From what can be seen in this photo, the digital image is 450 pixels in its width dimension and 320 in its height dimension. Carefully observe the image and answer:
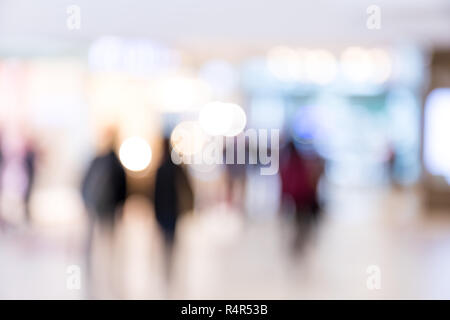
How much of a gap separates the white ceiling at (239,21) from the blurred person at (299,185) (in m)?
2.93

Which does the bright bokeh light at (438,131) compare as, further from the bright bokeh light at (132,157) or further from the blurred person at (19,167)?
the blurred person at (19,167)

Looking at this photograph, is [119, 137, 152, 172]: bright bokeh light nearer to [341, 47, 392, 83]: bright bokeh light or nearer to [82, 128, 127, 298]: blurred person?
[82, 128, 127, 298]: blurred person

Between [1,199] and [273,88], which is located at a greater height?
[273,88]

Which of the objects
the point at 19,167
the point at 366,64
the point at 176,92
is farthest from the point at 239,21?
the point at 176,92

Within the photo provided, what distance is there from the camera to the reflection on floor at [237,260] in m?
5.52

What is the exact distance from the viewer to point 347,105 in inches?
819

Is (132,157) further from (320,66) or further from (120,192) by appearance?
(320,66)

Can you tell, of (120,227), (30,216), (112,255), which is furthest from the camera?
(30,216)

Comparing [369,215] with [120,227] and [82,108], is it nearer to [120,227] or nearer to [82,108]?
[120,227]

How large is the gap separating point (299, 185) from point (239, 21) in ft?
13.8

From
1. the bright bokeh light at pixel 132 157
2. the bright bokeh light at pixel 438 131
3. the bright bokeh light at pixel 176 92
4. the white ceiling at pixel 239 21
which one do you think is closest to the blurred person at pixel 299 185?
the bright bokeh light at pixel 132 157

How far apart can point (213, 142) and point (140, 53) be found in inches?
344
